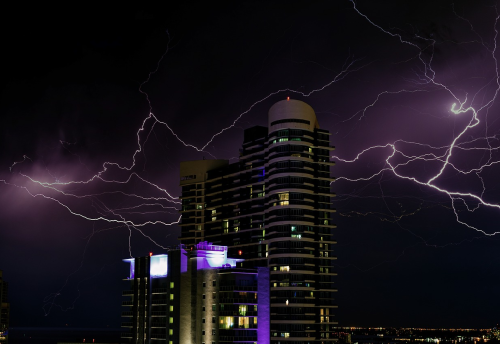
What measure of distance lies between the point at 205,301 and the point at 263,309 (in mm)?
8551

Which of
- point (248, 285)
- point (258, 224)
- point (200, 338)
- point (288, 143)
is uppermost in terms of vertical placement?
point (288, 143)

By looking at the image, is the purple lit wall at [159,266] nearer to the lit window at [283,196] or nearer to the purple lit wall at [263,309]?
the purple lit wall at [263,309]

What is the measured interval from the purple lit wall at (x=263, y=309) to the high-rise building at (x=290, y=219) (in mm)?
9439

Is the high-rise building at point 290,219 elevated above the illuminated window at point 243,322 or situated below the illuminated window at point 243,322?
above

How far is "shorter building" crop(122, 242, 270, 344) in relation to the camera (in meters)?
92.9

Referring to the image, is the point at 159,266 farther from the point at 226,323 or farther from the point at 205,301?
the point at 226,323

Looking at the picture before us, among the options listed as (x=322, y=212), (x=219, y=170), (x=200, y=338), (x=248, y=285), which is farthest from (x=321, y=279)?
(x=219, y=170)

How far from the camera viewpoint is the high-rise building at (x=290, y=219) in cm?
10581

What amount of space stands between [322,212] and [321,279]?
1146cm

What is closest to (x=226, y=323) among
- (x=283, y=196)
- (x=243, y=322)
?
(x=243, y=322)

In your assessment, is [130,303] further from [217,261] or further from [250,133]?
[250,133]

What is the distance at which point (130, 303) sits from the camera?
10550 centimetres

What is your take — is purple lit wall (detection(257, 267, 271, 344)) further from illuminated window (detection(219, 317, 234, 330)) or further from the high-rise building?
the high-rise building

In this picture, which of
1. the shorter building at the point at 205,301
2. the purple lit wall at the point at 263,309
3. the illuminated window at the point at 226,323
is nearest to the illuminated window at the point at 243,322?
the shorter building at the point at 205,301
